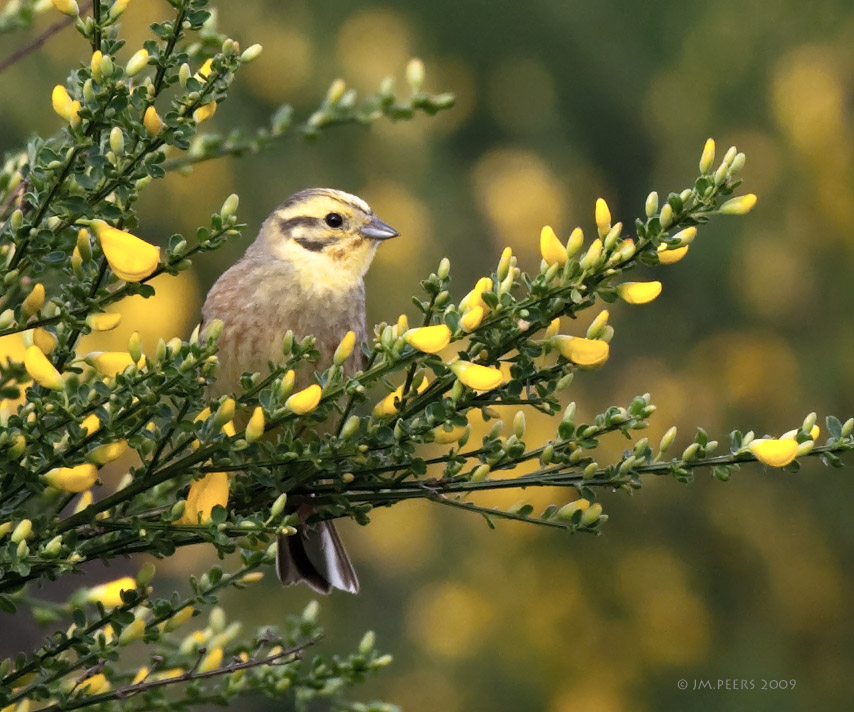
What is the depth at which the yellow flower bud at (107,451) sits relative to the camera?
205 centimetres

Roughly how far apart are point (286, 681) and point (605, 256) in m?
1.05

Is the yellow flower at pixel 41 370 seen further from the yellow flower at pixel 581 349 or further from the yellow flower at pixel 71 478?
the yellow flower at pixel 581 349

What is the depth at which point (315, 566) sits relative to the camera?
3.11 metres

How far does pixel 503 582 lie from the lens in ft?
18.3

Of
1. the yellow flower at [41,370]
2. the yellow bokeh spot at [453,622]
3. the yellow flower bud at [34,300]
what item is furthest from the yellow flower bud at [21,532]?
the yellow bokeh spot at [453,622]

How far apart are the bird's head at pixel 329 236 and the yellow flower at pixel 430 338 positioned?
63.5 inches

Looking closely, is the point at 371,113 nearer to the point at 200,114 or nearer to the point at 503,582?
the point at 200,114

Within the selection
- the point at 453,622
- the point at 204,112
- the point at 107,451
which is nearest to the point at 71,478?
the point at 107,451

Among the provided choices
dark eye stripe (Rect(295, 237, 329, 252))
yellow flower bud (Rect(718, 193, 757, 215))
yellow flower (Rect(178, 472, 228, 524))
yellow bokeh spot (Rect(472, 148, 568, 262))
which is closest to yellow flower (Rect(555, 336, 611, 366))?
yellow flower bud (Rect(718, 193, 757, 215))

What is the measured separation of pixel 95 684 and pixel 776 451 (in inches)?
47.2

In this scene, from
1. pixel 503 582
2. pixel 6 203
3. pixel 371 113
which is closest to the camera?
pixel 6 203

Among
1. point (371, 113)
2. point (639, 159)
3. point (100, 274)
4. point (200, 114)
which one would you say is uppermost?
point (639, 159)

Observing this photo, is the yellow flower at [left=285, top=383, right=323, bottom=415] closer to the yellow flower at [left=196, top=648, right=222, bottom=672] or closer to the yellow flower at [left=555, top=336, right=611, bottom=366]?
Answer: the yellow flower at [left=555, top=336, right=611, bottom=366]

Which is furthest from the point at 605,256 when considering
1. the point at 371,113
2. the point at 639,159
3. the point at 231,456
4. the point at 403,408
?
the point at 639,159
